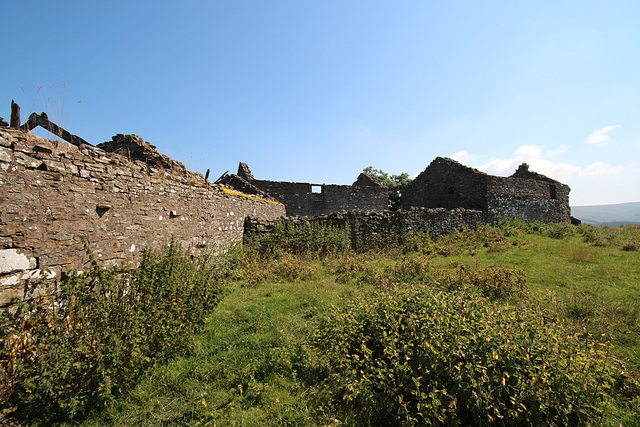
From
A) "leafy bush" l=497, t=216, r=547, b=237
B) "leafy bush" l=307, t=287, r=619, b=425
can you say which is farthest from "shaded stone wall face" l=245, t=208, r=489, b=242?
"leafy bush" l=307, t=287, r=619, b=425

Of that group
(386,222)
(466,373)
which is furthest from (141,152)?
(386,222)

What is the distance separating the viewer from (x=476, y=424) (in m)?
2.38

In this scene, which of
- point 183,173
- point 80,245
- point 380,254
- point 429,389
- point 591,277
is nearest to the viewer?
point 429,389

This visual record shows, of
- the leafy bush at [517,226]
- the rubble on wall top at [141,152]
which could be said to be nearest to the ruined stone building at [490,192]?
the leafy bush at [517,226]

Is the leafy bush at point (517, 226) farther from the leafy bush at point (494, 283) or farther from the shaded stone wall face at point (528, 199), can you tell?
the leafy bush at point (494, 283)

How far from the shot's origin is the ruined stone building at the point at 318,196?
16984 millimetres

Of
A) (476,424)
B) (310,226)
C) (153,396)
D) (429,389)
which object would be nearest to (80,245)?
(153,396)

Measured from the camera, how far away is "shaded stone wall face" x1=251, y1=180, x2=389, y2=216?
17.1 meters

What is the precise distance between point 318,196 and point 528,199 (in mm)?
13912

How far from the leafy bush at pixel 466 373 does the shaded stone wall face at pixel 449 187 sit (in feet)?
51.3

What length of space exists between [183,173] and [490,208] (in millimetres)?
16595

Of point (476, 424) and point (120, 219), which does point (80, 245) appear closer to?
point (120, 219)

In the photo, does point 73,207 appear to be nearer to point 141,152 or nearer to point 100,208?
point 100,208

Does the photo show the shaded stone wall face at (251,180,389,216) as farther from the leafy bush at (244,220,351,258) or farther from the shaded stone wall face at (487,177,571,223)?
the leafy bush at (244,220,351,258)
